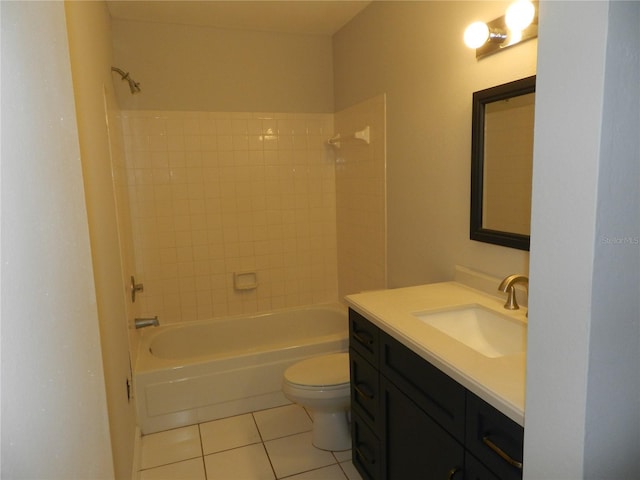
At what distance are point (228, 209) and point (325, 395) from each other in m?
1.65

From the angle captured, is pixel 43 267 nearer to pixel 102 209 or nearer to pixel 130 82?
pixel 102 209

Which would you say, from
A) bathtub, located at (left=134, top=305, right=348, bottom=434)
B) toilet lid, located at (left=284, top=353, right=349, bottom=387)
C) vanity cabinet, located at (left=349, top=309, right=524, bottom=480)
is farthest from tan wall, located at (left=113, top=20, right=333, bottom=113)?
vanity cabinet, located at (left=349, top=309, right=524, bottom=480)

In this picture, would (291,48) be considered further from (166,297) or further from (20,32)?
(20,32)

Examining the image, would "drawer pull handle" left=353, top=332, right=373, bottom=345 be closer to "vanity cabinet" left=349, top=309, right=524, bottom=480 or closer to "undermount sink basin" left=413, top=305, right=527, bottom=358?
"vanity cabinet" left=349, top=309, right=524, bottom=480

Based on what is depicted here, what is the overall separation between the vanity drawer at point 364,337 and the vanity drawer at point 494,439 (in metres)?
0.54

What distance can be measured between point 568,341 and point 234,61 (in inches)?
116

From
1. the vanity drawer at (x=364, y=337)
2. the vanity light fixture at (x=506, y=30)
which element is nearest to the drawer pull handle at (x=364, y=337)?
the vanity drawer at (x=364, y=337)

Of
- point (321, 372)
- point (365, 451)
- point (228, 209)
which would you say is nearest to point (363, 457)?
point (365, 451)

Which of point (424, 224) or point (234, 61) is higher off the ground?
point (234, 61)

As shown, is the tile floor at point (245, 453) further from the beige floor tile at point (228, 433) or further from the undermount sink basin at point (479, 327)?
the undermount sink basin at point (479, 327)

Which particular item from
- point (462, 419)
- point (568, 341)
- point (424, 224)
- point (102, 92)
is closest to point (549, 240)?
point (568, 341)

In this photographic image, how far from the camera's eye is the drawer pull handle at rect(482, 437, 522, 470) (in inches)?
39.4

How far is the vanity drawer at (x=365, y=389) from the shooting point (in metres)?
1.72

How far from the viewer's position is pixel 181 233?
314 centimetres
